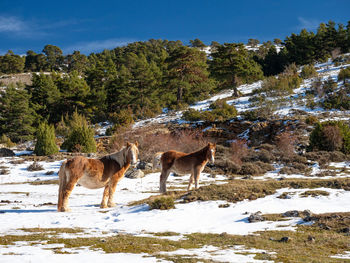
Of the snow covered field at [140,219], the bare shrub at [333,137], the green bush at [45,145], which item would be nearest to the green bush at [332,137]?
the bare shrub at [333,137]

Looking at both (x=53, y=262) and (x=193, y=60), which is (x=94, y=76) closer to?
(x=193, y=60)

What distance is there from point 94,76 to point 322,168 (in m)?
46.5

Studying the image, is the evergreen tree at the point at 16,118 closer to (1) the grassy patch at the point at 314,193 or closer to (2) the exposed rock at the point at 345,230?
(1) the grassy patch at the point at 314,193

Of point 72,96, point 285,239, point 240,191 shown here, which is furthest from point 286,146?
point 72,96

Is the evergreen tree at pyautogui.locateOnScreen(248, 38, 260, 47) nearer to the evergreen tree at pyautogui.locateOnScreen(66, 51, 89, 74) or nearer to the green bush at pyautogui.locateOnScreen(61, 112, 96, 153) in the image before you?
the evergreen tree at pyautogui.locateOnScreen(66, 51, 89, 74)

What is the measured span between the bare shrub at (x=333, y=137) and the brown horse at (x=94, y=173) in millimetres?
17595

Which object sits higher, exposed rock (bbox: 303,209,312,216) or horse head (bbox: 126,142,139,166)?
horse head (bbox: 126,142,139,166)

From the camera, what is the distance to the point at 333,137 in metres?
23.6

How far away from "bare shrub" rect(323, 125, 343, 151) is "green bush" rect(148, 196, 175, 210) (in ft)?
57.0

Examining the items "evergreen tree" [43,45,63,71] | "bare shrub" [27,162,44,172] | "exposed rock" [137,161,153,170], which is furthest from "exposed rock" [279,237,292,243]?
"evergreen tree" [43,45,63,71]

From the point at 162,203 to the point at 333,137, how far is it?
18018 mm

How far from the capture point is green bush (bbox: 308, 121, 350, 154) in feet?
77.6

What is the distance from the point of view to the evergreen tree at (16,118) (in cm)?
4553

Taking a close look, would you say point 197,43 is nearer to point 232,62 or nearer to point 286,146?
point 232,62
